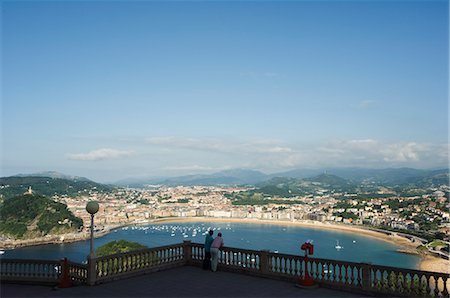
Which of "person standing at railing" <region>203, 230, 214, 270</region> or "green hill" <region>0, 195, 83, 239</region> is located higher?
"person standing at railing" <region>203, 230, 214, 270</region>

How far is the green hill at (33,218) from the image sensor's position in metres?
114

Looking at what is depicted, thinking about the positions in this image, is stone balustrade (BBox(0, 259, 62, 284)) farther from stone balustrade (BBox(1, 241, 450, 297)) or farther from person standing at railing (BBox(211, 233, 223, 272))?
person standing at railing (BBox(211, 233, 223, 272))

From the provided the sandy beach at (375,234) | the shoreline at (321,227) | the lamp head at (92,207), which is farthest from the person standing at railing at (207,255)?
the sandy beach at (375,234)

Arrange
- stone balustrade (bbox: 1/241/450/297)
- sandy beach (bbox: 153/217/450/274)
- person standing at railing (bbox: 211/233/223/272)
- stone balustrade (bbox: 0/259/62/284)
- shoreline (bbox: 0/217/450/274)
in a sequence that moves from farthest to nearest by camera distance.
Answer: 1. shoreline (bbox: 0/217/450/274)
2. sandy beach (bbox: 153/217/450/274)
3. person standing at railing (bbox: 211/233/223/272)
4. stone balustrade (bbox: 0/259/62/284)
5. stone balustrade (bbox: 1/241/450/297)

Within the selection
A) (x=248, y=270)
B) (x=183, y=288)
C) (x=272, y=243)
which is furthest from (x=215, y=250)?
(x=272, y=243)

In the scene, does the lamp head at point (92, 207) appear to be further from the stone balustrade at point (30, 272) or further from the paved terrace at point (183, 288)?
the paved terrace at point (183, 288)

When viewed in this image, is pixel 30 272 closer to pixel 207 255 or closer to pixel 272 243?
pixel 207 255

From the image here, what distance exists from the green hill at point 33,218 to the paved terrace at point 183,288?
111906 millimetres

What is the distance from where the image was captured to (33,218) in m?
121

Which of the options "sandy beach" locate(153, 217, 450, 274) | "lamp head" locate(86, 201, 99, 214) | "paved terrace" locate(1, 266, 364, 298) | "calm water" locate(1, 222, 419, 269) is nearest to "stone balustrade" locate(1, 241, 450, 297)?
"paved terrace" locate(1, 266, 364, 298)

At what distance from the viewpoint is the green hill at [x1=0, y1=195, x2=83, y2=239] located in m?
114

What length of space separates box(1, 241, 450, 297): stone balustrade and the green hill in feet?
363

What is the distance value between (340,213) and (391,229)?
3761cm

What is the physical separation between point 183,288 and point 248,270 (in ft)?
→ 8.04
